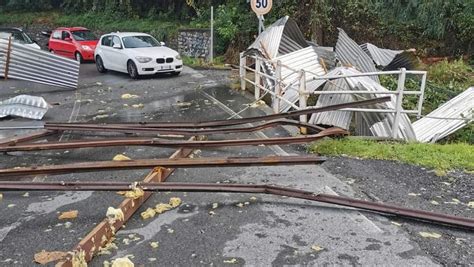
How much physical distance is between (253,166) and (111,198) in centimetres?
197

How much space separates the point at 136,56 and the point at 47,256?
13377mm

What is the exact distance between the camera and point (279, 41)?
13141 millimetres

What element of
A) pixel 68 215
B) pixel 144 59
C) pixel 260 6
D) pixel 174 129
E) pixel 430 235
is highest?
pixel 260 6

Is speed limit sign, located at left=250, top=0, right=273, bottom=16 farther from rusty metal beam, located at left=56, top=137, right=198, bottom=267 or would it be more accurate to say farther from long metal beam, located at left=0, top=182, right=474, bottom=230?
long metal beam, located at left=0, top=182, right=474, bottom=230

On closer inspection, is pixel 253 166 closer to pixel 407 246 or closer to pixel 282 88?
pixel 407 246

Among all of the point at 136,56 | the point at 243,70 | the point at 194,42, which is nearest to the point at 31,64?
the point at 136,56

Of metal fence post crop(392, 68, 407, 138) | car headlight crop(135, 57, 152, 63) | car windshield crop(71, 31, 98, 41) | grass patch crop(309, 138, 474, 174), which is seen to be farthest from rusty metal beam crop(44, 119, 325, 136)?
car windshield crop(71, 31, 98, 41)

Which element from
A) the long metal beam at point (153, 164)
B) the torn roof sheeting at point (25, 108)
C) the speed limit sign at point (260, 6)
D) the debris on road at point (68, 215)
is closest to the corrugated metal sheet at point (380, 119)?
the long metal beam at point (153, 164)

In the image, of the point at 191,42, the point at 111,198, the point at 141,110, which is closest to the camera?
the point at 111,198

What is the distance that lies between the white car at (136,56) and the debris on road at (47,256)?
13076mm

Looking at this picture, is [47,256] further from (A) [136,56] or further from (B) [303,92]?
(A) [136,56]

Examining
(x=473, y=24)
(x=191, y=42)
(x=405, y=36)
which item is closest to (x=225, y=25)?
(x=191, y=42)

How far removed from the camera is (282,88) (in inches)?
416

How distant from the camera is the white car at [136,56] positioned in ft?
55.1
